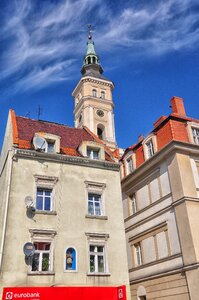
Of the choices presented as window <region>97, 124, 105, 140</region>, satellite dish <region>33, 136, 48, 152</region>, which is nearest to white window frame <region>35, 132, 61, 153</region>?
satellite dish <region>33, 136, 48, 152</region>

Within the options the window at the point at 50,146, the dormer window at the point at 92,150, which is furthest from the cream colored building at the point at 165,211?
the window at the point at 50,146

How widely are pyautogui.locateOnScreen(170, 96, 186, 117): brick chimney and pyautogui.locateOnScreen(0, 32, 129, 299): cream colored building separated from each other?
695 centimetres

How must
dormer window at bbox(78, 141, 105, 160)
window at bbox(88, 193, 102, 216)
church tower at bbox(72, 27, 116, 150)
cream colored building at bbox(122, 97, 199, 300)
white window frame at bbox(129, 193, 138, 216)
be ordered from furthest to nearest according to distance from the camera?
church tower at bbox(72, 27, 116, 150) < white window frame at bbox(129, 193, 138, 216) < dormer window at bbox(78, 141, 105, 160) < window at bbox(88, 193, 102, 216) < cream colored building at bbox(122, 97, 199, 300)

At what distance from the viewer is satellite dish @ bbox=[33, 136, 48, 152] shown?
2114 cm

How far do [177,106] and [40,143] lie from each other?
39.9 feet

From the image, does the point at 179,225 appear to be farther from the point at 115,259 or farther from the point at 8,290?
the point at 8,290

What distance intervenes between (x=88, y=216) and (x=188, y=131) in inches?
390

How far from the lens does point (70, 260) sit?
18469 mm

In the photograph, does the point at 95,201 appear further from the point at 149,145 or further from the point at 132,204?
the point at 149,145

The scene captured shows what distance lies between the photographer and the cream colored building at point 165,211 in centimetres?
2048

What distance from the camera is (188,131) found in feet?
79.3

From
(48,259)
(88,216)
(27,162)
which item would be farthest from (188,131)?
(48,259)

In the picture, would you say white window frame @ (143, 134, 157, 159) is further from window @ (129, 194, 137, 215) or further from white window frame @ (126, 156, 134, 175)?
window @ (129, 194, 137, 215)

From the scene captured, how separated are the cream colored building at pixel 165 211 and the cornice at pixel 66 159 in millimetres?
3885
